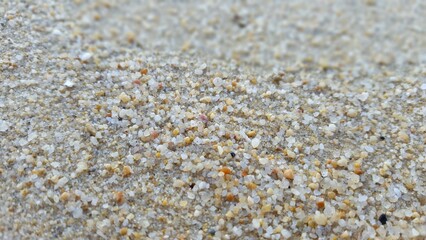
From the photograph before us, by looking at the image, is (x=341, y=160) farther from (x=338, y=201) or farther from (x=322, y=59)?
(x=322, y=59)

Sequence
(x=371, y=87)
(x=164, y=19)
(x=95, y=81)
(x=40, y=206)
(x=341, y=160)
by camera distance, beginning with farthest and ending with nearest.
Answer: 1. (x=164, y=19)
2. (x=371, y=87)
3. (x=95, y=81)
4. (x=341, y=160)
5. (x=40, y=206)

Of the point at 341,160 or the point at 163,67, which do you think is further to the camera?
the point at 163,67

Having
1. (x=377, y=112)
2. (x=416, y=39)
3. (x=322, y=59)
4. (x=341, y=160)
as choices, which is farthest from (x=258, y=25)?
(x=341, y=160)

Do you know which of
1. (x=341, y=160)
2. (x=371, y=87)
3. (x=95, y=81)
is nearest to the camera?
(x=341, y=160)

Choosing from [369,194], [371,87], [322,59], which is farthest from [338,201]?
[322,59]

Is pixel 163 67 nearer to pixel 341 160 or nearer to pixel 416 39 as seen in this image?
pixel 341 160

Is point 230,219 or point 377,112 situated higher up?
point 377,112
